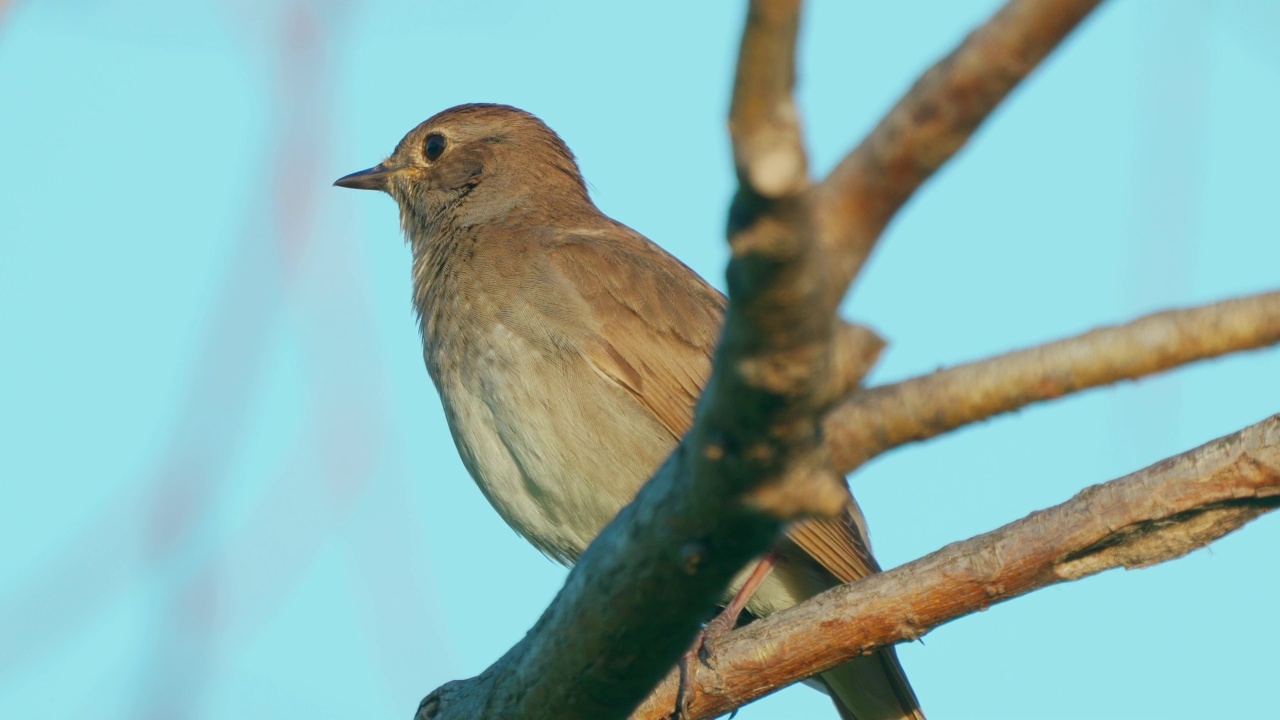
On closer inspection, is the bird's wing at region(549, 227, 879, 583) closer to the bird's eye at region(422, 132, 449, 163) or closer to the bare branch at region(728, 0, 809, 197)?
the bird's eye at region(422, 132, 449, 163)

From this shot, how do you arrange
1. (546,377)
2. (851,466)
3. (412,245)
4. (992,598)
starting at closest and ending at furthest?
(851,466), (992,598), (546,377), (412,245)

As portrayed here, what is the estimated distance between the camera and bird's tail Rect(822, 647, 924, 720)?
20.5ft

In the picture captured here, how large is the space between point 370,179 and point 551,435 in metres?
3.13

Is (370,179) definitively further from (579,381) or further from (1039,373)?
→ (1039,373)

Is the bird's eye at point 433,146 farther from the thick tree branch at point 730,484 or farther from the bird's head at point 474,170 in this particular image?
the thick tree branch at point 730,484

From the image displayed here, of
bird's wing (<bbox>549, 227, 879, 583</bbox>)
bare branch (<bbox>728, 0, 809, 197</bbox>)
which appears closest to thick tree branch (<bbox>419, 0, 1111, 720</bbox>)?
bare branch (<bbox>728, 0, 809, 197</bbox>)

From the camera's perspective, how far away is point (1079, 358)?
7.78ft

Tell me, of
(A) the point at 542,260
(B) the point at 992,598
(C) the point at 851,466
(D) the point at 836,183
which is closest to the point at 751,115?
(D) the point at 836,183

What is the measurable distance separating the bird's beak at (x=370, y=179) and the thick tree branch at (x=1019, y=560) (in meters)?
4.68

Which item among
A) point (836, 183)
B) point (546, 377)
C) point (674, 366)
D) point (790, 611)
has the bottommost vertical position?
point (836, 183)

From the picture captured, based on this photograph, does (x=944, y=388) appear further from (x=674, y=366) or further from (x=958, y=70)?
(x=674, y=366)

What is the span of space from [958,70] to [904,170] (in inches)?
7.1

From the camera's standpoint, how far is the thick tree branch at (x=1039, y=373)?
7.49 ft

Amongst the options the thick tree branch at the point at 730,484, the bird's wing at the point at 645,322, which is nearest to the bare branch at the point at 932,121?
the thick tree branch at the point at 730,484
